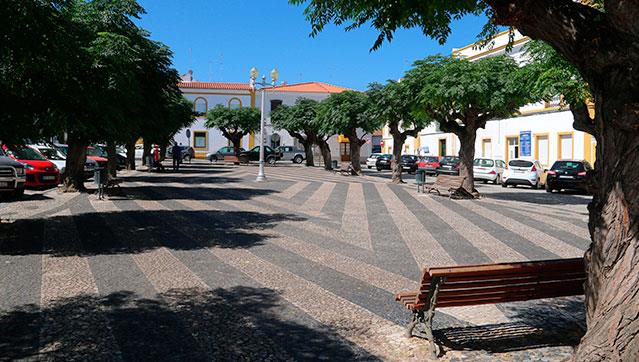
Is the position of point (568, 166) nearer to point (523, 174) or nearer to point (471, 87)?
point (523, 174)

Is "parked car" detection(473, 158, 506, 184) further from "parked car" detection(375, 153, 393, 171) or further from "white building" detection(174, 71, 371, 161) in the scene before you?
"white building" detection(174, 71, 371, 161)

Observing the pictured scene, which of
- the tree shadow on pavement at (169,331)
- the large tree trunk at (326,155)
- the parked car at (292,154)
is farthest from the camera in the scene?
the parked car at (292,154)

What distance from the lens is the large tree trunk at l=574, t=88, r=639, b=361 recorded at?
10.9ft

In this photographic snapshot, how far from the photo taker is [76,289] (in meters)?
5.91

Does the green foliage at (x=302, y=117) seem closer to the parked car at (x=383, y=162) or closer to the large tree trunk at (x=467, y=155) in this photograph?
the parked car at (x=383, y=162)

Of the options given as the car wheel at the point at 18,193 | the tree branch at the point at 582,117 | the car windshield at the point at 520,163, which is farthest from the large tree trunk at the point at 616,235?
the car windshield at the point at 520,163

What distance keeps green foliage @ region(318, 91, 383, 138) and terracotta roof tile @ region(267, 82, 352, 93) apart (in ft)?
121

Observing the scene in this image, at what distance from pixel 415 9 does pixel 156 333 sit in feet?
13.3

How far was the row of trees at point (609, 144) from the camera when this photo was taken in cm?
331

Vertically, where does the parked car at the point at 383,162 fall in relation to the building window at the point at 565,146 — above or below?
below

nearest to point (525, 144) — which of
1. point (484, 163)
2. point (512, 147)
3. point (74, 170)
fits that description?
point (512, 147)

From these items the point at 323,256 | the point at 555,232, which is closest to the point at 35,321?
the point at 323,256

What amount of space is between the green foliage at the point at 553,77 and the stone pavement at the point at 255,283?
10.3ft

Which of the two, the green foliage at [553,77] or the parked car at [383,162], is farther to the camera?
the parked car at [383,162]
